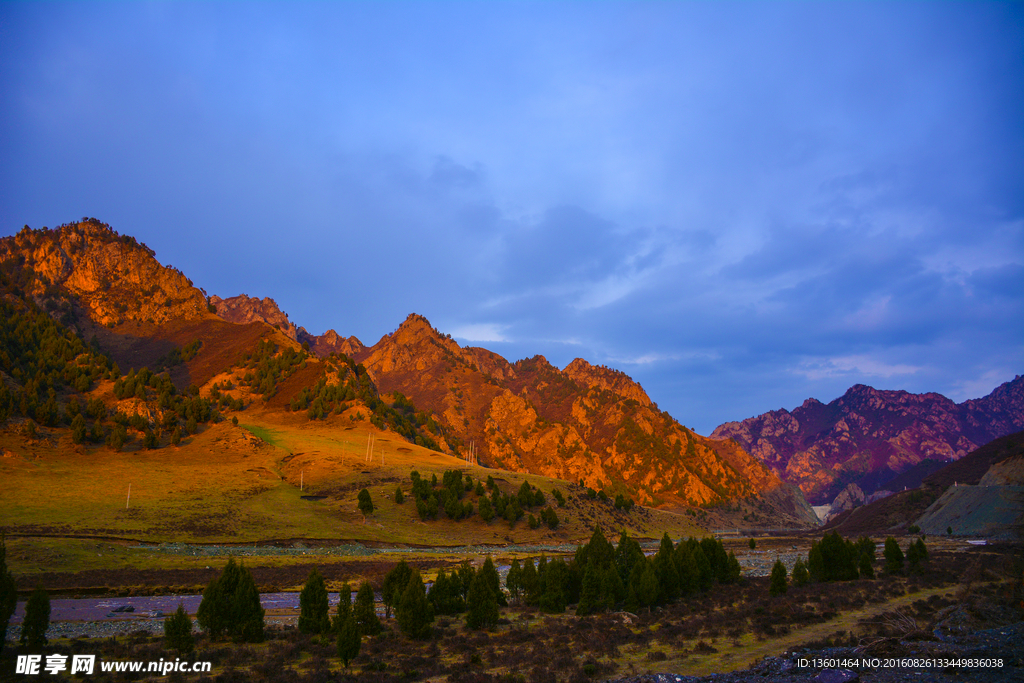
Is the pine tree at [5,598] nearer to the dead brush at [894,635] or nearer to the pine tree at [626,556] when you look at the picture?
the dead brush at [894,635]

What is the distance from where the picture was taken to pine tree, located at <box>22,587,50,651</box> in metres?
18.0

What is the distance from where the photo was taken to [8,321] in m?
137

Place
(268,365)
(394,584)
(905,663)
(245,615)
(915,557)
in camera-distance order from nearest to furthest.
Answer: (905,663)
(245,615)
(394,584)
(915,557)
(268,365)

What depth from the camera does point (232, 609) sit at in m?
22.5

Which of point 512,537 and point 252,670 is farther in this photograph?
point 512,537

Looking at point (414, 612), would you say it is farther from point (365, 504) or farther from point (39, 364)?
point (39, 364)

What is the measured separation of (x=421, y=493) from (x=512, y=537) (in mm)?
17044

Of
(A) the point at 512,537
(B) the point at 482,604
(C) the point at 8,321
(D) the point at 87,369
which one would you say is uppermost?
(C) the point at 8,321

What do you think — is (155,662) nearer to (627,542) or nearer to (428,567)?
(627,542)

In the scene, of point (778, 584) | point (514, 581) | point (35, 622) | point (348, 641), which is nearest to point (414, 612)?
point (348, 641)

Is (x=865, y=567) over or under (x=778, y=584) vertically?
under

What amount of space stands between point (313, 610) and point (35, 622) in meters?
9.78

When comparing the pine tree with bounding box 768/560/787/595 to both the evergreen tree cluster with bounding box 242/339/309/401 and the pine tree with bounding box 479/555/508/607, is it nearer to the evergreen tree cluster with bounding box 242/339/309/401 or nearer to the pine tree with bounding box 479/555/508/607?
the pine tree with bounding box 479/555/508/607

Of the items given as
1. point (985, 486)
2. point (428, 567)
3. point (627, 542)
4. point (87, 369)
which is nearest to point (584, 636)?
point (627, 542)
